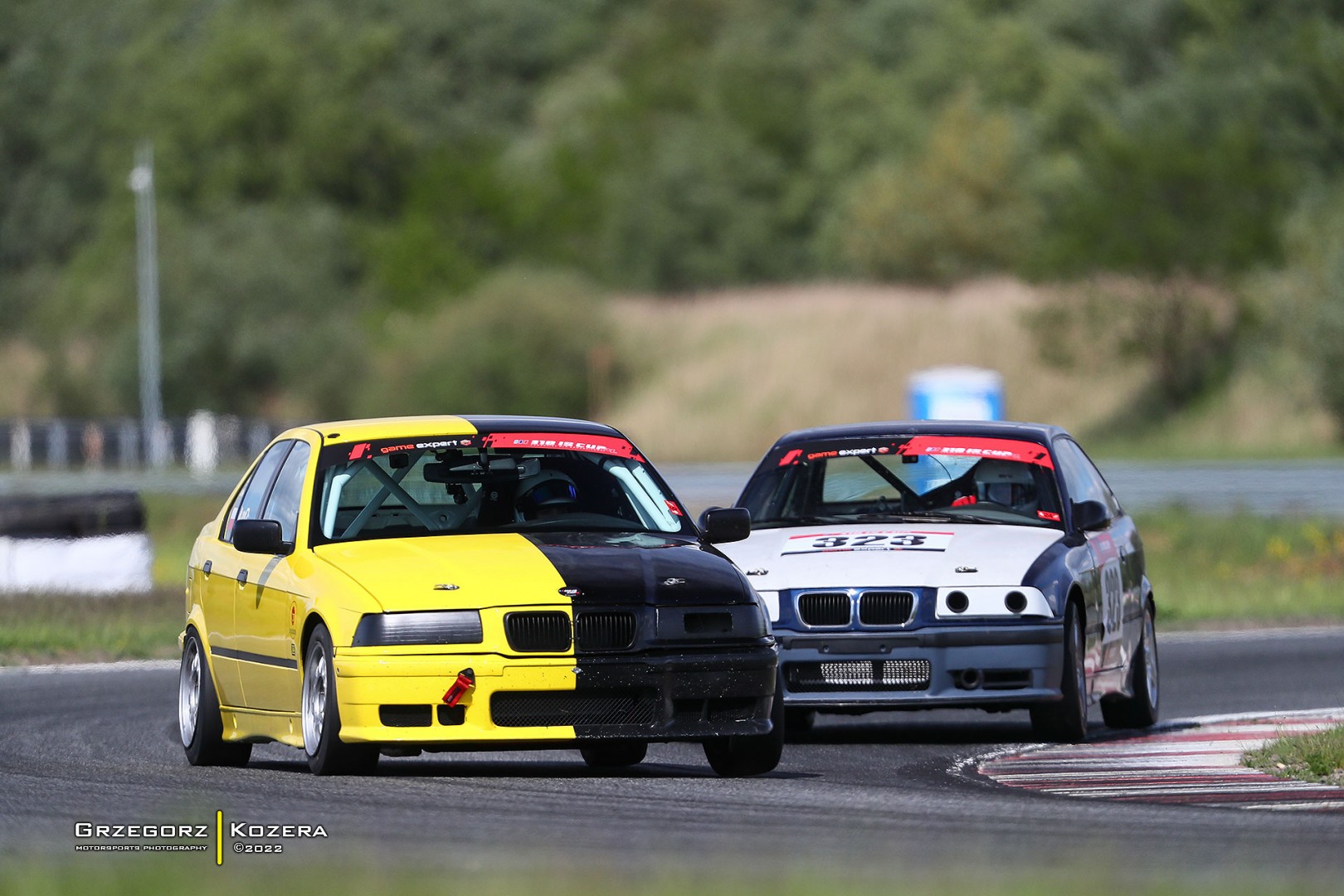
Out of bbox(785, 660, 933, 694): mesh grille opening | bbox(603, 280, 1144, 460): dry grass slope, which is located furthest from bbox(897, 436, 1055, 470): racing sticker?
bbox(603, 280, 1144, 460): dry grass slope

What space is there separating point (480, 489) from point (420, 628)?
1.16 m

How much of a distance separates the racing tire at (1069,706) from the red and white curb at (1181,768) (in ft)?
0.34

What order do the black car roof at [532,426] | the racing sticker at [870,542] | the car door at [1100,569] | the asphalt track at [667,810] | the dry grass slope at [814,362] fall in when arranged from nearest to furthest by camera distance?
the asphalt track at [667,810]
the black car roof at [532,426]
the racing sticker at [870,542]
the car door at [1100,569]
the dry grass slope at [814,362]

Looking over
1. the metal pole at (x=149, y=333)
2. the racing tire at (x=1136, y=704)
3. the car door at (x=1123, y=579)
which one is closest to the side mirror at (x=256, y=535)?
the car door at (x=1123, y=579)

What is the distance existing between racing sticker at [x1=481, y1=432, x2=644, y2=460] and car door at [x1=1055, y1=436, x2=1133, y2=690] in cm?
274

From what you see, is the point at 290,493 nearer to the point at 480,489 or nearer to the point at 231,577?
the point at 231,577

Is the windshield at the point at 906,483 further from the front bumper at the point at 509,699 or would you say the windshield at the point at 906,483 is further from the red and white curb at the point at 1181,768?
the front bumper at the point at 509,699

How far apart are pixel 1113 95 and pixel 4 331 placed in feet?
149

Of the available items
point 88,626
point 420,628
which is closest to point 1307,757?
point 420,628

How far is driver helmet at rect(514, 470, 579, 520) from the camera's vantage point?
36.1 ft

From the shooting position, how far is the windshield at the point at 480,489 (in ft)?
35.9

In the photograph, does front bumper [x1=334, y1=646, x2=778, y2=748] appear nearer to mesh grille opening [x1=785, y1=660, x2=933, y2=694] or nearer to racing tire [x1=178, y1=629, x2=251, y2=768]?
racing tire [x1=178, y1=629, x2=251, y2=768]

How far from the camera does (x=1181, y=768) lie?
11.3 m

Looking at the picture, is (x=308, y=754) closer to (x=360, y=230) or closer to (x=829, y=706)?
(x=829, y=706)
